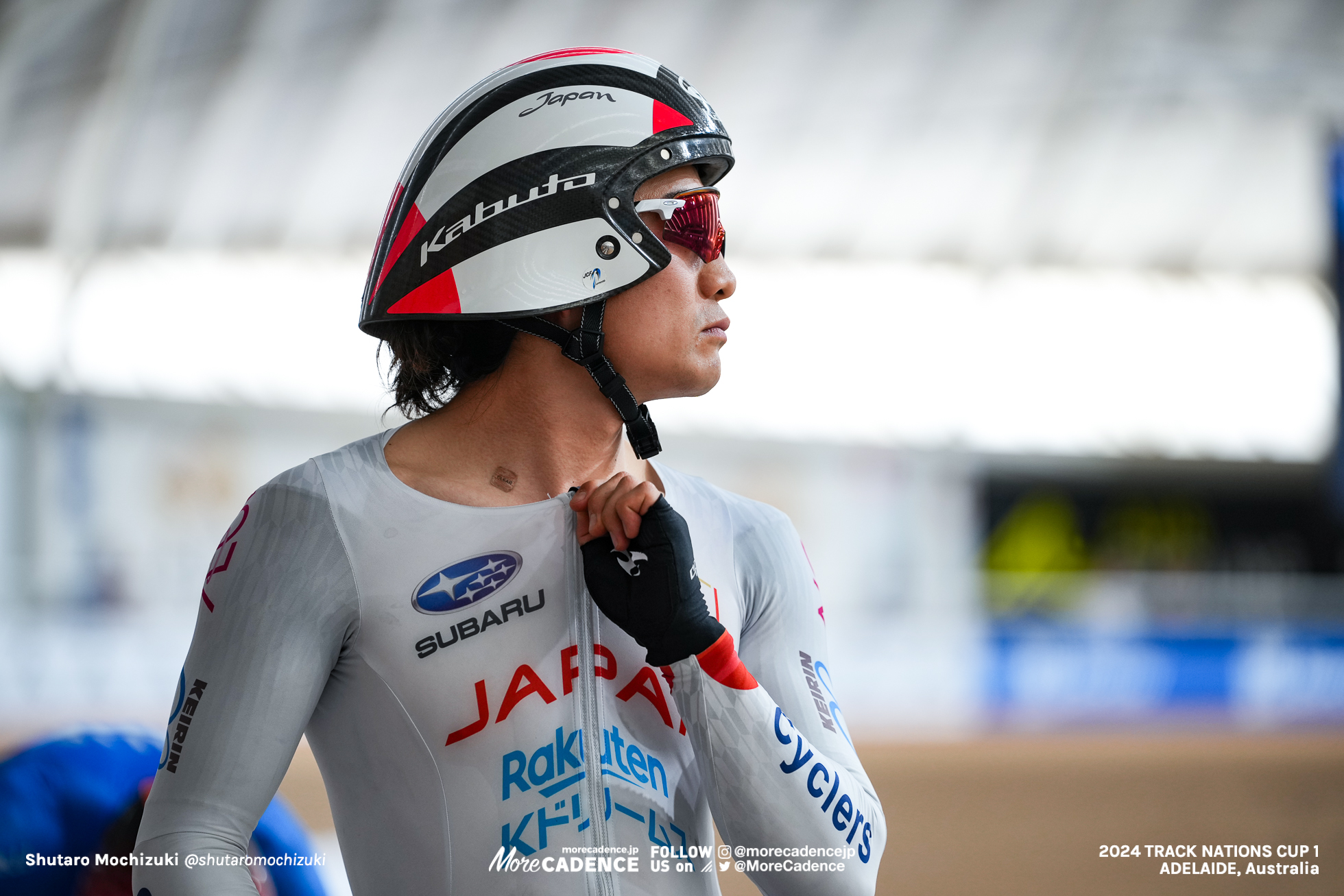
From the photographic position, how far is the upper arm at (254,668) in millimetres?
1671

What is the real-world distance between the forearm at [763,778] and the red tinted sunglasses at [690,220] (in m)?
0.68

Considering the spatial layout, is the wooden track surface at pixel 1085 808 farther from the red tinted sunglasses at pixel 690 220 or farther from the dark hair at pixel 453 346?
the red tinted sunglasses at pixel 690 220

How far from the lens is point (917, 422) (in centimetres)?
2319

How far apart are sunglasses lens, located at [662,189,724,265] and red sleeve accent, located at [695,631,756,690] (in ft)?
2.24

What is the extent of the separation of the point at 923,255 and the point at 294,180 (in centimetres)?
1240

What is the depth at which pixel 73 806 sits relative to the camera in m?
2.34

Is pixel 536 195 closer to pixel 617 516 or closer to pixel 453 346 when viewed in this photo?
pixel 453 346

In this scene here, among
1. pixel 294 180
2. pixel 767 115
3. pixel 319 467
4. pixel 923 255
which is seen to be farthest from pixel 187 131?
pixel 319 467

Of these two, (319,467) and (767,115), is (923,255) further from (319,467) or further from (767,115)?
(319,467)

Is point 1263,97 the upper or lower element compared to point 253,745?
upper

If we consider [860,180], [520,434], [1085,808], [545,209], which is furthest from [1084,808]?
[860,180]

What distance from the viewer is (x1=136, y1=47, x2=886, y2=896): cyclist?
1.74 metres

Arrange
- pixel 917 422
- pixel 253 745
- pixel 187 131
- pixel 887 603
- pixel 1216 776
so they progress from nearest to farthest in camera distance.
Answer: pixel 253 745, pixel 1216 776, pixel 187 131, pixel 887 603, pixel 917 422

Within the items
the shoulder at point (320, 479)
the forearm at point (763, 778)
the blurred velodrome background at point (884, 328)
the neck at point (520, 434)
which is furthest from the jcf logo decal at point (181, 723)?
the blurred velodrome background at point (884, 328)
